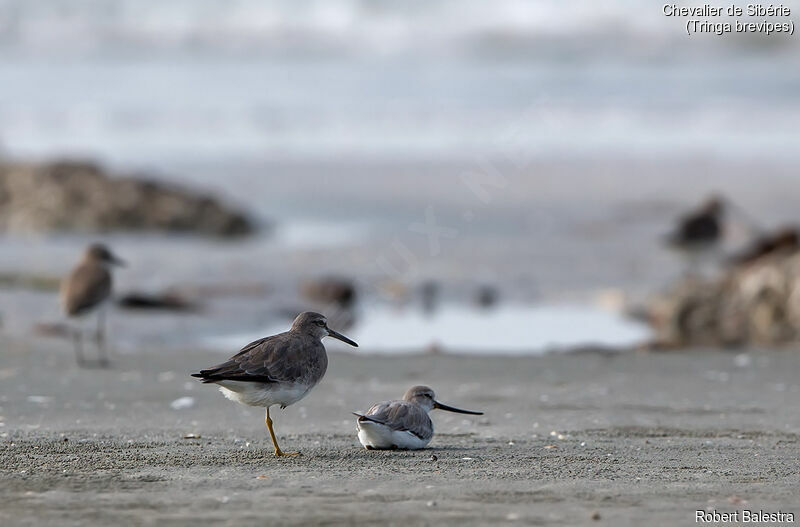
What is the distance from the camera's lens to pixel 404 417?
7105 mm

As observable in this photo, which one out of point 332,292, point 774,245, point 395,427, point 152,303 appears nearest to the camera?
point 395,427

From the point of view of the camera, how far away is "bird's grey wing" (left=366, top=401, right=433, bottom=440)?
7055mm

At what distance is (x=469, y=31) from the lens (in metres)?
37.9

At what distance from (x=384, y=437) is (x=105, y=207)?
1109 cm

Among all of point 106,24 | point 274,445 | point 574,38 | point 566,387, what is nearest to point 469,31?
point 574,38

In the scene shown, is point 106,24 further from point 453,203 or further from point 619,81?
point 453,203

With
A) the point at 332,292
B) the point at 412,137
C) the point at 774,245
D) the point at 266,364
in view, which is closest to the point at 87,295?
the point at 332,292

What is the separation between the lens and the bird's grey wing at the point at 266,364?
6.97 metres

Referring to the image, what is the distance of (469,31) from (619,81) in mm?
6902

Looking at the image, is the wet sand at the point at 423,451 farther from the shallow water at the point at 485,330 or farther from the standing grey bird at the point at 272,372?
the shallow water at the point at 485,330

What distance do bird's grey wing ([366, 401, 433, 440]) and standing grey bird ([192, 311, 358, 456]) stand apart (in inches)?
17.7

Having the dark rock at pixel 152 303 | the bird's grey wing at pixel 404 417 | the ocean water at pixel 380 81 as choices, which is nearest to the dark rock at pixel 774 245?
the dark rock at pixel 152 303

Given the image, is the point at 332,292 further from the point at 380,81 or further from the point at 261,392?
the point at 380,81

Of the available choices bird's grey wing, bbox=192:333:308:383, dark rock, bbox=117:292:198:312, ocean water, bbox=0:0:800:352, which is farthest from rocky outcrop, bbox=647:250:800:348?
bird's grey wing, bbox=192:333:308:383
